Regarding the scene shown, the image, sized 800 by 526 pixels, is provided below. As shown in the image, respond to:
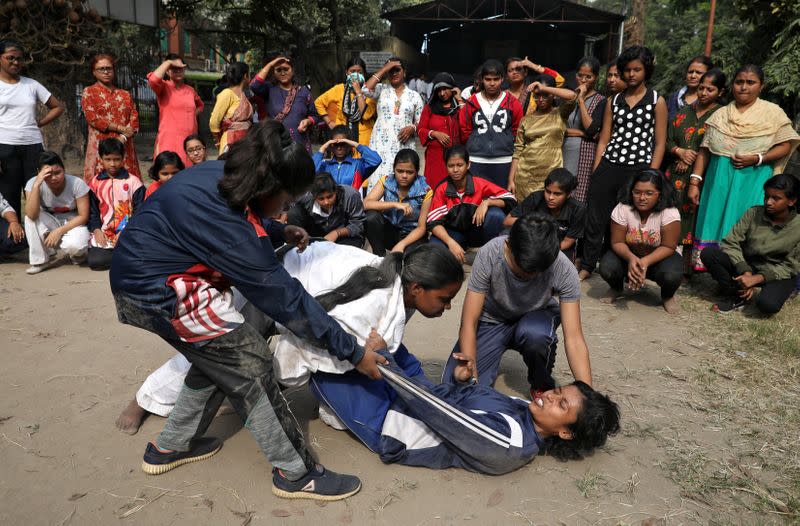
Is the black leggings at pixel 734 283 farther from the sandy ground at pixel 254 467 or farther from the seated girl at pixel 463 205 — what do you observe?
the seated girl at pixel 463 205

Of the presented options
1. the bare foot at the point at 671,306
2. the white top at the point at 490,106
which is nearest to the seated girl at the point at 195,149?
the white top at the point at 490,106

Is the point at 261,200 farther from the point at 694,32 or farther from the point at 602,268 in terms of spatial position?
the point at 694,32

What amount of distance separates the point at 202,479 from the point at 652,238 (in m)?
3.59

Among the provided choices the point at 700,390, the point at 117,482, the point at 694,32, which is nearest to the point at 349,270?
the point at 117,482

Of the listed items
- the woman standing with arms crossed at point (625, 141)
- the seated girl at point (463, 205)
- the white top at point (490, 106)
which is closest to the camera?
the woman standing with arms crossed at point (625, 141)

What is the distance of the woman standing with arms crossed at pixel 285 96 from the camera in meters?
6.23

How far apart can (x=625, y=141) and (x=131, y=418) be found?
4.14 meters

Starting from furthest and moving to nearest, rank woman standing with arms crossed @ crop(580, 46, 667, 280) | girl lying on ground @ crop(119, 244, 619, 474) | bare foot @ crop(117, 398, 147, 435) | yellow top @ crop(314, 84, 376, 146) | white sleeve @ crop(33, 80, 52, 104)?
yellow top @ crop(314, 84, 376, 146)
white sleeve @ crop(33, 80, 52, 104)
woman standing with arms crossed @ crop(580, 46, 667, 280)
bare foot @ crop(117, 398, 147, 435)
girl lying on ground @ crop(119, 244, 619, 474)

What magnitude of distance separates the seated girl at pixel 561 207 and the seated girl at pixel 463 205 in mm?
209

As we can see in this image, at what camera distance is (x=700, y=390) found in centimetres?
335

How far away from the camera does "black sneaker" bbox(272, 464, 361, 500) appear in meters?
2.36

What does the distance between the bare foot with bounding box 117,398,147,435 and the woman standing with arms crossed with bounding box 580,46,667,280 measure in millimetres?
3694

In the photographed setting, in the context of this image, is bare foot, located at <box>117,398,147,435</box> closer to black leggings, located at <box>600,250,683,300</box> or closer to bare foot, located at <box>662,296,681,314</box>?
black leggings, located at <box>600,250,683,300</box>

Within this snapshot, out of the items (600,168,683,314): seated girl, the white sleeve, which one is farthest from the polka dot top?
the white sleeve
